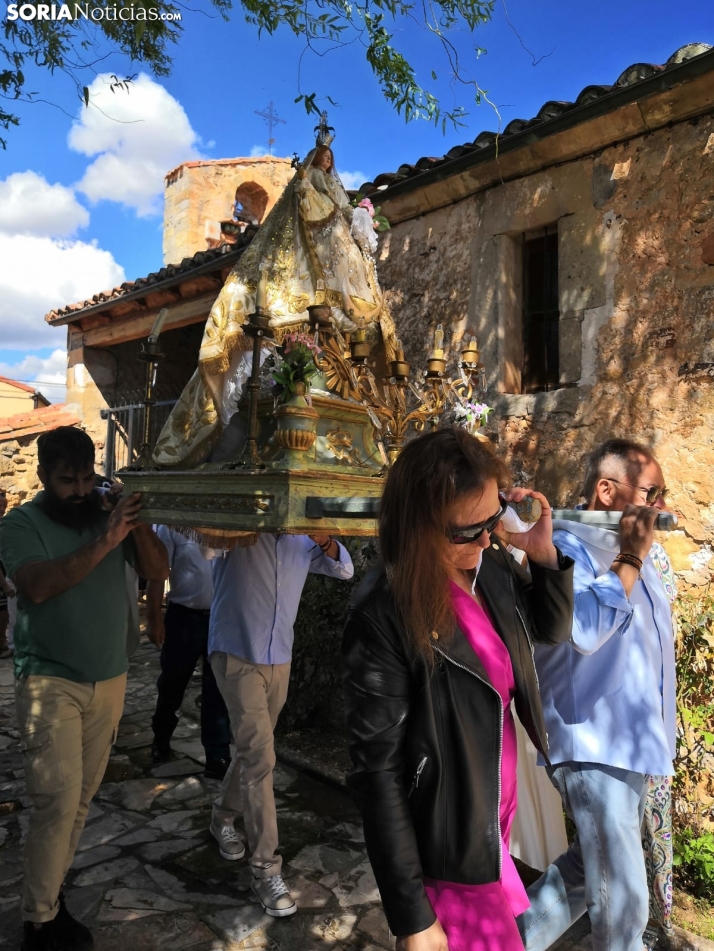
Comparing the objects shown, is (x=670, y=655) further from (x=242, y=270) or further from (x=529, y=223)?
(x=529, y=223)

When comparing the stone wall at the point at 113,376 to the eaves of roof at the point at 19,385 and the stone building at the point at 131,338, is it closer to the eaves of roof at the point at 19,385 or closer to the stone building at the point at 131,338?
the stone building at the point at 131,338

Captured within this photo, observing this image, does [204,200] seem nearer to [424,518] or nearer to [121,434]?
[121,434]

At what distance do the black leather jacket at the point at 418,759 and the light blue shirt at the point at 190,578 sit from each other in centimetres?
326

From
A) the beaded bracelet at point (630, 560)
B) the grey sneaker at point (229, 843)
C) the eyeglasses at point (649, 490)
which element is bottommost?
the grey sneaker at point (229, 843)

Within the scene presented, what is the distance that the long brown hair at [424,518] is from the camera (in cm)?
161

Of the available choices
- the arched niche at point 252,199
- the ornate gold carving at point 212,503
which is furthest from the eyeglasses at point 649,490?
the arched niche at point 252,199

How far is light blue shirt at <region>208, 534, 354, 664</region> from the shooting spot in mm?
3252

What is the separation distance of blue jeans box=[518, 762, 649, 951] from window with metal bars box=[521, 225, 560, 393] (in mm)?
3491

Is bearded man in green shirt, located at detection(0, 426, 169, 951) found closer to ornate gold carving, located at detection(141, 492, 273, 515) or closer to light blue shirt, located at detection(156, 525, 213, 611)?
ornate gold carving, located at detection(141, 492, 273, 515)

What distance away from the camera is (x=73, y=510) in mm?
2934

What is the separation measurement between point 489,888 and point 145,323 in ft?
29.7

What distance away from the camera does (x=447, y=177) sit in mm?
5578

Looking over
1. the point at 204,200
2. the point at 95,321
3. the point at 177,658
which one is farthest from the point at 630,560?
the point at 204,200

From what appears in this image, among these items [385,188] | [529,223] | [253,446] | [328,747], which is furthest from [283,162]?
[253,446]
